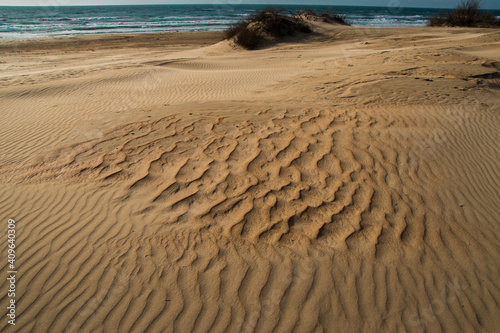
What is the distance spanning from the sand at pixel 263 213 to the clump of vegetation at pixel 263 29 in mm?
12795

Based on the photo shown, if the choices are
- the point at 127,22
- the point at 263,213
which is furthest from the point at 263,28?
the point at 127,22

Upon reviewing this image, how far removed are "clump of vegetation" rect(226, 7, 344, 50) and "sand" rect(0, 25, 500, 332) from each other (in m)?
12.8

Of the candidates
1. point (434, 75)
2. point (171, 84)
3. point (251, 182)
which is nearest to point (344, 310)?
point (251, 182)

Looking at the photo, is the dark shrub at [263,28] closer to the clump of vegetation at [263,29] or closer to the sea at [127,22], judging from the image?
the clump of vegetation at [263,29]

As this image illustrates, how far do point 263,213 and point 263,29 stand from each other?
1830 cm

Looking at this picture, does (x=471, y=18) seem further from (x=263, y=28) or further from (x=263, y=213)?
(x=263, y=213)

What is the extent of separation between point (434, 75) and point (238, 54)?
37.2 feet

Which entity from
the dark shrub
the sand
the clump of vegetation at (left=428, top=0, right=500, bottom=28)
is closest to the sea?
the dark shrub

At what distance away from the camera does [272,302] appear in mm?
2457

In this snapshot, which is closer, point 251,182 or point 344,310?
point 344,310

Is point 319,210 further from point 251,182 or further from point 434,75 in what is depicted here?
point 434,75

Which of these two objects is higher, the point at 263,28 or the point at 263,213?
the point at 263,28

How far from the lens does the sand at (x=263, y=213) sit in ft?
7.97

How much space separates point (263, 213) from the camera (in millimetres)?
3230
